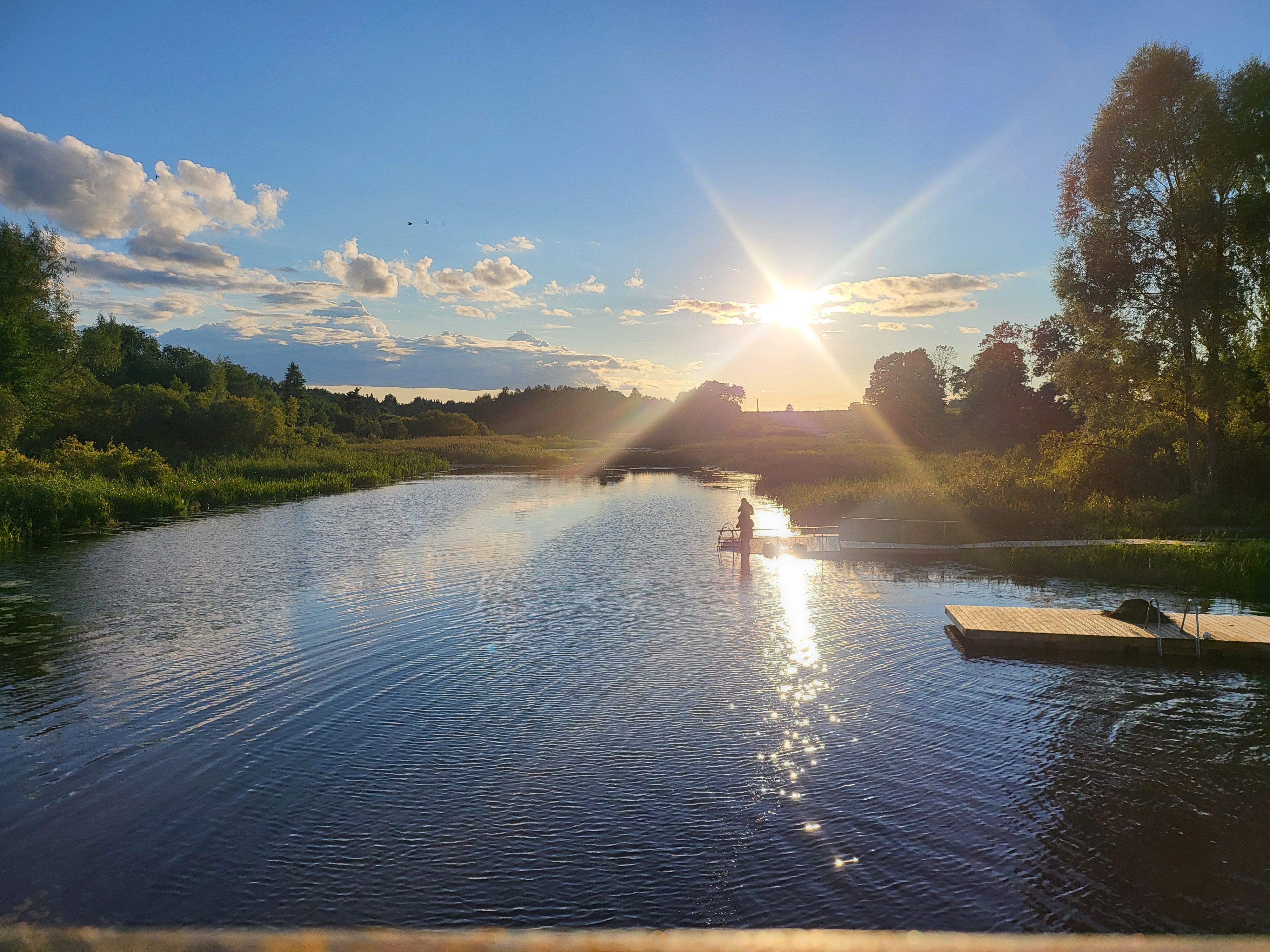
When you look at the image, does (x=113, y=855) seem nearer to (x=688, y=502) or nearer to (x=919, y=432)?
(x=688, y=502)

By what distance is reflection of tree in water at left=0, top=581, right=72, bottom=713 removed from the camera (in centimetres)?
1363

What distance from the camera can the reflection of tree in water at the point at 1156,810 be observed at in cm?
745

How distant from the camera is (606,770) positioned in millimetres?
10305

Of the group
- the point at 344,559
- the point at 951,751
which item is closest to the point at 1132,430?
the point at 951,751

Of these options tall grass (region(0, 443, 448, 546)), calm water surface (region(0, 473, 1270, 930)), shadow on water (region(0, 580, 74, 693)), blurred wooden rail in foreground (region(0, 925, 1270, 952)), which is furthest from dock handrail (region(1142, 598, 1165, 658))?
tall grass (region(0, 443, 448, 546))

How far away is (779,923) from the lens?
7.18 metres

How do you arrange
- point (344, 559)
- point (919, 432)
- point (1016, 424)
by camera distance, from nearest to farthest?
point (344, 559)
point (1016, 424)
point (919, 432)

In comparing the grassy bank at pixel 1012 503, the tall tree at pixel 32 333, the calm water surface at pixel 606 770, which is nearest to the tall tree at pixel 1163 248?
the grassy bank at pixel 1012 503

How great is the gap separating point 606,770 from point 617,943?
4321 mm

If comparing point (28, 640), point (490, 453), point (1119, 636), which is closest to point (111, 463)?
point (28, 640)

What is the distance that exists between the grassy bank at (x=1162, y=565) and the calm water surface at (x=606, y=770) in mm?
2601

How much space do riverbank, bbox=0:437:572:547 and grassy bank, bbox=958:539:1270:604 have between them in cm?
3554

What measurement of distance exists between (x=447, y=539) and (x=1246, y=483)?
104 feet

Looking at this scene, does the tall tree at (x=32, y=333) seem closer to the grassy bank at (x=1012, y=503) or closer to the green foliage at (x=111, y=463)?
the green foliage at (x=111, y=463)
